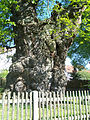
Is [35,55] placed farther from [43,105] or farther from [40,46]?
[43,105]

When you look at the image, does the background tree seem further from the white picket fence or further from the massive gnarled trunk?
the white picket fence

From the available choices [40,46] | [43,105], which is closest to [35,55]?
[40,46]

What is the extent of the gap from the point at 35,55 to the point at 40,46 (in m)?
0.72

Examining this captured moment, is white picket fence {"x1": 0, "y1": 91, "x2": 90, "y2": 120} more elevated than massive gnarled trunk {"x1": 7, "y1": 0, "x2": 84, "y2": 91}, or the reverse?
massive gnarled trunk {"x1": 7, "y1": 0, "x2": 84, "y2": 91}

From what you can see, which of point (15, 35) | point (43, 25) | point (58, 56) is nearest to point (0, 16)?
point (15, 35)

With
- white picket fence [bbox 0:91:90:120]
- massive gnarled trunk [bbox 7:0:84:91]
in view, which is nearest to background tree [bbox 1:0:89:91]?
massive gnarled trunk [bbox 7:0:84:91]

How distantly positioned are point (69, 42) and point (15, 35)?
4065mm

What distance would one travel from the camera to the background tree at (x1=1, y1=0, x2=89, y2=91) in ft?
30.7

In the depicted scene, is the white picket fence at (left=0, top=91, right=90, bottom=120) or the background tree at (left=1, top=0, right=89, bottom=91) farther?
the background tree at (left=1, top=0, right=89, bottom=91)

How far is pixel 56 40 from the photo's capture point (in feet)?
33.4

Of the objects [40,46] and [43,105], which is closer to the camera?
[43,105]

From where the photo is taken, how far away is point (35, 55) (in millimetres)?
9641

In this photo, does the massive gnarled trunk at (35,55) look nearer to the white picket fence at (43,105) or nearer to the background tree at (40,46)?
the background tree at (40,46)

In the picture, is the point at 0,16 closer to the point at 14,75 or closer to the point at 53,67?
the point at 14,75
